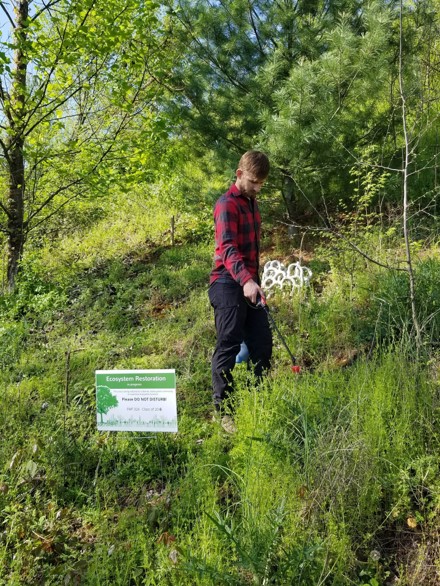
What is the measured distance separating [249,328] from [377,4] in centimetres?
387

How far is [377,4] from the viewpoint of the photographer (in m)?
4.61

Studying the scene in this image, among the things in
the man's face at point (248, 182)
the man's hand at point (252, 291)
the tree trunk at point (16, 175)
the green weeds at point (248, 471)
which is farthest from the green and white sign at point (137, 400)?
the tree trunk at point (16, 175)

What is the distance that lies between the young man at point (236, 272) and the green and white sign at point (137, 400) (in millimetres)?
443

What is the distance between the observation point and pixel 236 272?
8.76 feet

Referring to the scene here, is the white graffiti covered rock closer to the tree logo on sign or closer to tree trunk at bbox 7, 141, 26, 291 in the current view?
the tree logo on sign

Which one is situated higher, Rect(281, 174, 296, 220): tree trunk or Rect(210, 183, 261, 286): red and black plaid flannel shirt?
Rect(281, 174, 296, 220): tree trunk

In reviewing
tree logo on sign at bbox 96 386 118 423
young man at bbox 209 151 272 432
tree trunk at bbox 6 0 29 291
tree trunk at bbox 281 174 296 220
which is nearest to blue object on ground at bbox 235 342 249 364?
young man at bbox 209 151 272 432

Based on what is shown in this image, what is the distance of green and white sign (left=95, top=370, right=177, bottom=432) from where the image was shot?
93.8 inches

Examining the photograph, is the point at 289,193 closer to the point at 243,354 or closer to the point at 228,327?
the point at 243,354

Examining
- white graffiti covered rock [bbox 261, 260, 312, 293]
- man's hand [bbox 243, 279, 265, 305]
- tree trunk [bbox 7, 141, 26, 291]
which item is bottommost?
man's hand [bbox 243, 279, 265, 305]

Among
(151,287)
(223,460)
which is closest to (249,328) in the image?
(223,460)

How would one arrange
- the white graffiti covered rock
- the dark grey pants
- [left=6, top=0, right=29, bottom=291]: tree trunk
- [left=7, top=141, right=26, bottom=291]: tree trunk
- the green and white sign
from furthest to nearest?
[left=7, top=141, right=26, bottom=291]: tree trunk < [left=6, top=0, right=29, bottom=291]: tree trunk < the white graffiti covered rock < the dark grey pants < the green and white sign

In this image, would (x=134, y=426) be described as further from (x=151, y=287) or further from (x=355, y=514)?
(x=151, y=287)

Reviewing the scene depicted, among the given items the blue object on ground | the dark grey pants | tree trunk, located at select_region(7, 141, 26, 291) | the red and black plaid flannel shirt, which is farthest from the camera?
tree trunk, located at select_region(7, 141, 26, 291)
